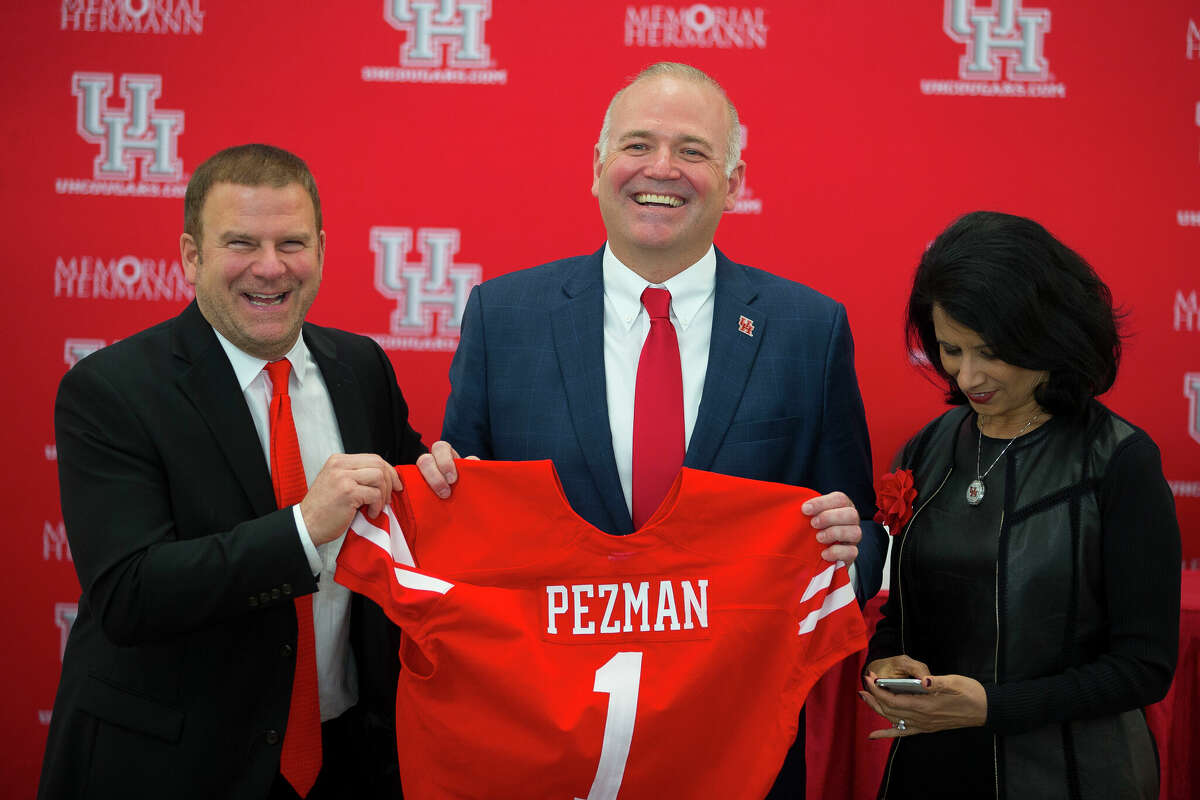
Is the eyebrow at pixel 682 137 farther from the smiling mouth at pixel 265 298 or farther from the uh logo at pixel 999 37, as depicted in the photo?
the uh logo at pixel 999 37

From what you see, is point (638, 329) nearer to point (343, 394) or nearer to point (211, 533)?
point (343, 394)

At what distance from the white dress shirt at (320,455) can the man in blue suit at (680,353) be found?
0.23 meters

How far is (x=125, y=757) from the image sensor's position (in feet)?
5.07

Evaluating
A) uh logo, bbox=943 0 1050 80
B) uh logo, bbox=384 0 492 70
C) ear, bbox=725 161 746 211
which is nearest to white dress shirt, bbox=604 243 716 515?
ear, bbox=725 161 746 211

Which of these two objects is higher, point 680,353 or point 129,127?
point 129,127

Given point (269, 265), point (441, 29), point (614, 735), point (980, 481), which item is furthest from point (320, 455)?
point (441, 29)

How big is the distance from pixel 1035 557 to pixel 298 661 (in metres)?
1.23

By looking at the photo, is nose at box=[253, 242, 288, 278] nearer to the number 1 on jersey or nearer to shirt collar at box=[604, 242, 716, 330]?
shirt collar at box=[604, 242, 716, 330]

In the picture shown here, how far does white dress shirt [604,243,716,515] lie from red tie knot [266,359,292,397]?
22.4 inches

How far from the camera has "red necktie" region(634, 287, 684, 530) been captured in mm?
1653

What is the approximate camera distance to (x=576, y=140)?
3195 mm

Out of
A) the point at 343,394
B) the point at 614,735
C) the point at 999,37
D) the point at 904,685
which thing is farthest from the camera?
the point at 999,37

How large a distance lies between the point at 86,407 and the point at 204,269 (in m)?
0.30

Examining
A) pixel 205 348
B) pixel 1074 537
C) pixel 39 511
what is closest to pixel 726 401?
pixel 1074 537
